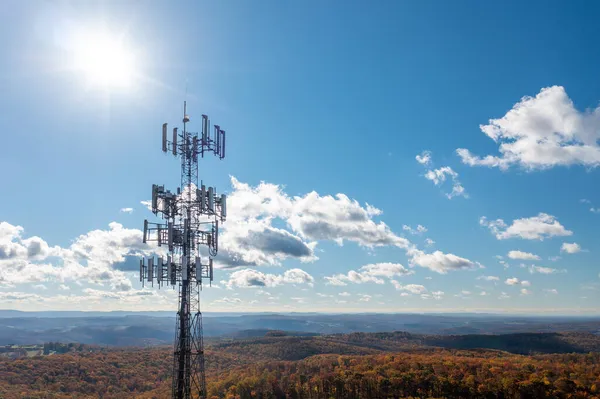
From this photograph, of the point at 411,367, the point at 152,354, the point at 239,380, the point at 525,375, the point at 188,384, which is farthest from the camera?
the point at 152,354

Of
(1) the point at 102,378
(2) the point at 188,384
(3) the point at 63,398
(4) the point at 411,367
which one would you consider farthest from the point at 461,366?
(1) the point at 102,378

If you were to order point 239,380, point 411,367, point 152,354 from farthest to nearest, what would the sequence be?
point 152,354 → point 239,380 → point 411,367

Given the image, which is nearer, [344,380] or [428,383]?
[428,383]

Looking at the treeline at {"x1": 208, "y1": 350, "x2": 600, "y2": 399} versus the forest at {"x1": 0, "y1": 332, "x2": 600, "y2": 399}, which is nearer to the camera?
the treeline at {"x1": 208, "y1": 350, "x2": 600, "y2": 399}

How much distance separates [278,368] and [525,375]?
75.4 m

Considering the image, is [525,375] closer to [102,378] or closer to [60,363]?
[102,378]

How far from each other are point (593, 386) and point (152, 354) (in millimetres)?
157912

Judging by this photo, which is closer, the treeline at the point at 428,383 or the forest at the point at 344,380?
the treeline at the point at 428,383

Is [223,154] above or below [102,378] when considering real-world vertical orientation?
above

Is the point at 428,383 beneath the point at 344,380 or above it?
above

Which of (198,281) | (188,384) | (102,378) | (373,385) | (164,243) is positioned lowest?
(102,378)

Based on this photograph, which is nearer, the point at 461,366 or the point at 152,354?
Answer: the point at 461,366

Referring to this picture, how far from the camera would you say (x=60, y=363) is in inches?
6304

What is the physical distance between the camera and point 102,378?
149m
